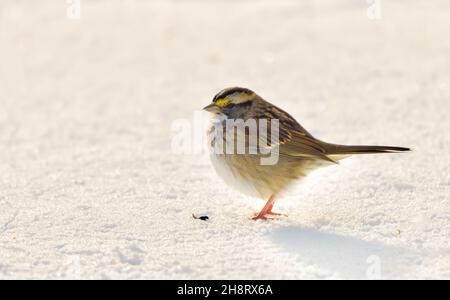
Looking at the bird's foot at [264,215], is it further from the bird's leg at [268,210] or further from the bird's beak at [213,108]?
the bird's beak at [213,108]

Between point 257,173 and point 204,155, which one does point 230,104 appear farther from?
→ point 204,155

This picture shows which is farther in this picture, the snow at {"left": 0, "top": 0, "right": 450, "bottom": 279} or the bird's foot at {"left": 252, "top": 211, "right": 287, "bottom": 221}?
the bird's foot at {"left": 252, "top": 211, "right": 287, "bottom": 221}

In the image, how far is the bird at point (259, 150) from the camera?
468cm

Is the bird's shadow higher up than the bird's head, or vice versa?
the bird's head

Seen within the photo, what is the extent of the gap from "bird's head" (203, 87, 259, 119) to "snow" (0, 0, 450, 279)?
66 cm

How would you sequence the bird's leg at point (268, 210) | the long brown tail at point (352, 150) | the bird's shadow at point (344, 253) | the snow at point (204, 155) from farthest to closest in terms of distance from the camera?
the bird's leg at point (268, 210), the long brown tail at point (352, 150), the snow at point (204, 155), the bird's shadow at point (344, 253)

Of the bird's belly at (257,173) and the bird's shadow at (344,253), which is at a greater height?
the bird's belly at (257,173)

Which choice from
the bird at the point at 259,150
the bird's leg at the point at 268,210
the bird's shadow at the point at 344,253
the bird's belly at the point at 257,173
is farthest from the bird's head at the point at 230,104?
the bird's shadow at the point at 344,253

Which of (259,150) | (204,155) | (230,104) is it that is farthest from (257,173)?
(204,155)

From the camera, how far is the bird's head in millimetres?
4879

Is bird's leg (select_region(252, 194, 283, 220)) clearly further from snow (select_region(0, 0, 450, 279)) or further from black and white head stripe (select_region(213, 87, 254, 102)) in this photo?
black and white head stripe (select_region(213, 87, 254, 102))

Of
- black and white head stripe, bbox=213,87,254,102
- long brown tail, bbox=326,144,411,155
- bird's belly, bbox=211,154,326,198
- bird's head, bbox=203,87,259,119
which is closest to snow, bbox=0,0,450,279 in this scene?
bird's belly, bbox=211,154,326,198
